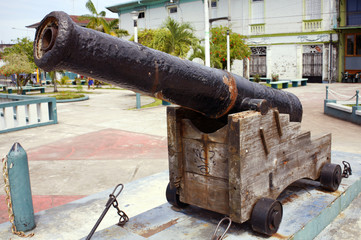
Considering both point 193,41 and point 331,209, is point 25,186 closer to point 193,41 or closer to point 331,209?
point 331,209

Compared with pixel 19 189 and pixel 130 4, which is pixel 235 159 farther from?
pixel 130 4

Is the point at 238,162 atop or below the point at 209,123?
below

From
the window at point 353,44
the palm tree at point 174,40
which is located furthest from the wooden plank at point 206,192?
the window at point 353,44

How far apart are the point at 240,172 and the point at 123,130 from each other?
7602 mm

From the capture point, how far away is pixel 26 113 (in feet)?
36.6

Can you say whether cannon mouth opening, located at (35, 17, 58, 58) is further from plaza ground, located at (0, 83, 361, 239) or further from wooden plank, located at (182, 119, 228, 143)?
plaza ground, located at (0, 83, 361, 239)

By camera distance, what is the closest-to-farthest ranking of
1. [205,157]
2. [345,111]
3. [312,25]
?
[205,157] < [345,111] < [312,25]

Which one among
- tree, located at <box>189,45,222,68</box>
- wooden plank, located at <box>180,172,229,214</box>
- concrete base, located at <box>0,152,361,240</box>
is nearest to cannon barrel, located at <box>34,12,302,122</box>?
wooden plank, located at <box>180,172,229,214</box>

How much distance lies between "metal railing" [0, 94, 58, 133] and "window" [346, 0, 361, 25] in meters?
21.9

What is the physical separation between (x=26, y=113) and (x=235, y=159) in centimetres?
979

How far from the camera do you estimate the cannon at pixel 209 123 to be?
2.03 meters

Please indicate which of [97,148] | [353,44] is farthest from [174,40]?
[353,44]

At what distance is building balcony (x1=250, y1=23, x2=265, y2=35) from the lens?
2782 centimetres

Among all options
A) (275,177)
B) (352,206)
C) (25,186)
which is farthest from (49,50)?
(352,206)
